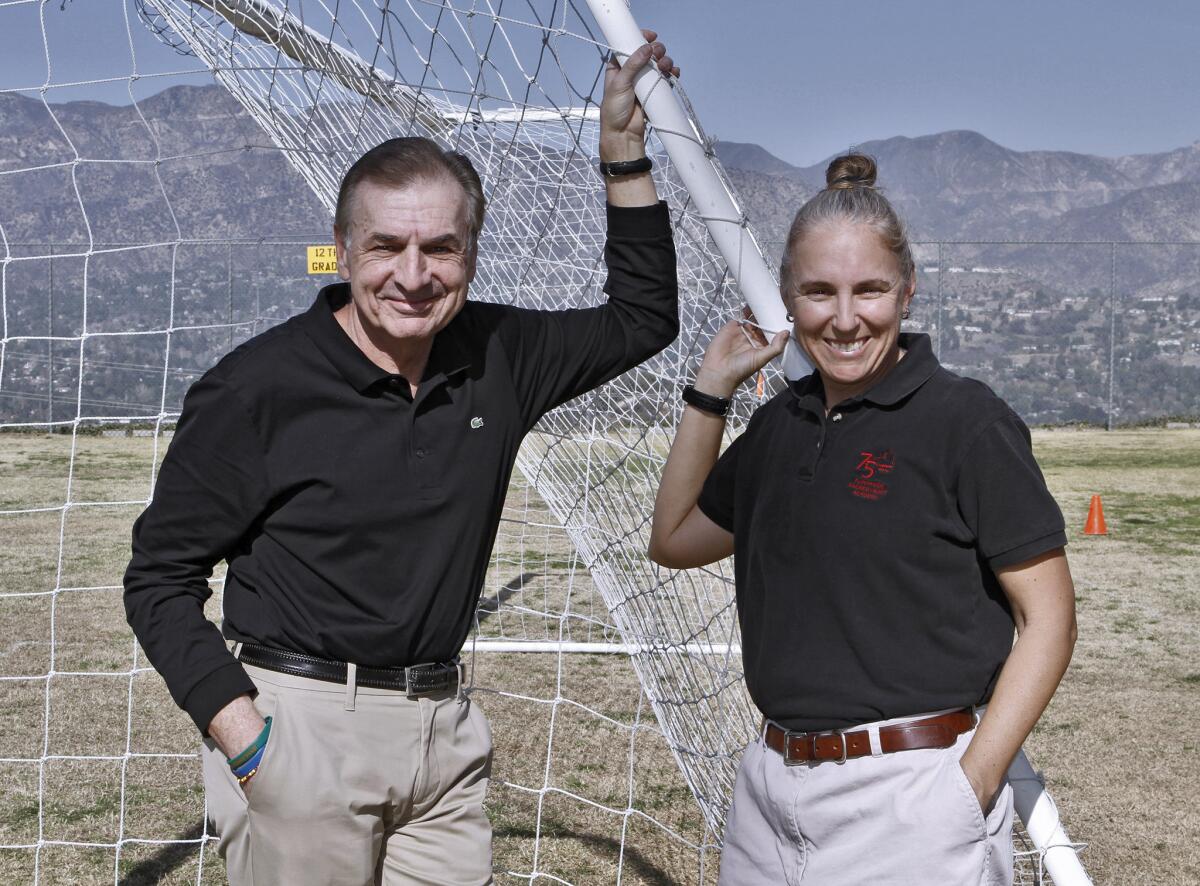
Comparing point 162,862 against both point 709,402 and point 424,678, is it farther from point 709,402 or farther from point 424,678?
point 709,402

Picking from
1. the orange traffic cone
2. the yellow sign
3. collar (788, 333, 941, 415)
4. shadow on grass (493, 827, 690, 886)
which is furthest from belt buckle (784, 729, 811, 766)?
the orange traffic cone

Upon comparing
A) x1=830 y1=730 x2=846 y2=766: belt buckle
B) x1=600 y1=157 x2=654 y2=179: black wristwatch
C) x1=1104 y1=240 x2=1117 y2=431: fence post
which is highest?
x1=1104 y1=240 x2=1117 y2=431: fence post

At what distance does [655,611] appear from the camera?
148 inches

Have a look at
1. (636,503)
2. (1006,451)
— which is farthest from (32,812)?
(1006,451)

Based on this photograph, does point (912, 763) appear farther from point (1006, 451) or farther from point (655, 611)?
point (655, 611)

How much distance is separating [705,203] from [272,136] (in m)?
3.05

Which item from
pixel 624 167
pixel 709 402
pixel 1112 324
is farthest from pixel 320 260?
pixel 1112 324

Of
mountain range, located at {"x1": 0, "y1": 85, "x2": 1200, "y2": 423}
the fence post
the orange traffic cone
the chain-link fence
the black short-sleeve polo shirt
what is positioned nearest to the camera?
the black short-sleeve polo shirt

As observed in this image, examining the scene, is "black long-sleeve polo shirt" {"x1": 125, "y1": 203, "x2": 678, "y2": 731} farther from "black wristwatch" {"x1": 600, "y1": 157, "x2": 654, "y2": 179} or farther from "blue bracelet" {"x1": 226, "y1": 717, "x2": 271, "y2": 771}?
"black wristwatch" {"x1": 600, "y1": 157, "x2": 654, "y2": 179}

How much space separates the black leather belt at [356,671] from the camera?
2160mm

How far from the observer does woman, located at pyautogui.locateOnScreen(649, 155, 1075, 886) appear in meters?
1.87

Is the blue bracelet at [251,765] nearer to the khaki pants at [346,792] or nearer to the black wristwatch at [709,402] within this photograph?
the khaki pants at [346,792]

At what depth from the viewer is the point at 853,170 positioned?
245cm

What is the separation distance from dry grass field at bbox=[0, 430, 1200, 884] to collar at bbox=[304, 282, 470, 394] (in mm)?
1383
